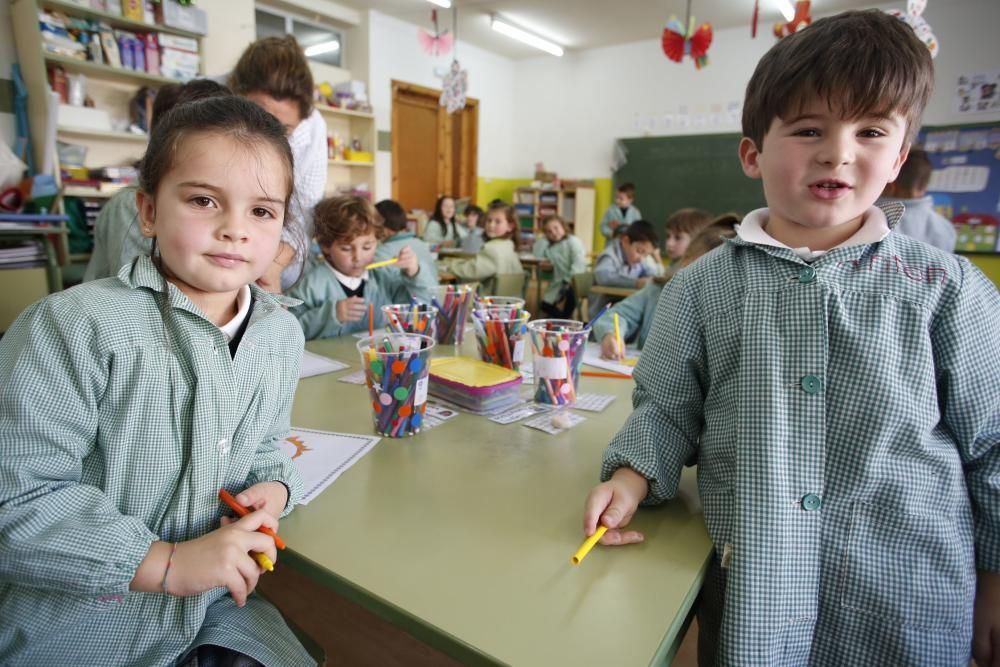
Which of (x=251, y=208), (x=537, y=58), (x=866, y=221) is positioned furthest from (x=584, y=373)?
(x=537, y=58)

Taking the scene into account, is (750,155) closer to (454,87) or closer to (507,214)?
(507,214)

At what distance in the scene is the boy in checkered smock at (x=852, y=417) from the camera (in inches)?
27.2

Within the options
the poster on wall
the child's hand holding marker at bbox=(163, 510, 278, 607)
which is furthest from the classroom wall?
the poster on wall

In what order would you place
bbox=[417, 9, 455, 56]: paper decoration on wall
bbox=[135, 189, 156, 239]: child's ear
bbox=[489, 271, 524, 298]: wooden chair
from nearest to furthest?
bbox=[135, 189, 156, 239]: child's ear, bbox=[489, 271, 524, 298]: wooden chair, bbox=[417, 9, 455, 56]: paper decoration on wall

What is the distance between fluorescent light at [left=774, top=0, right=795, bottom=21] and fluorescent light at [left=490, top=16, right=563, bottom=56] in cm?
260

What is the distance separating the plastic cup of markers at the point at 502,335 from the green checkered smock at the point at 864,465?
25.3 inches

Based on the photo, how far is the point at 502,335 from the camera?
1.33 m

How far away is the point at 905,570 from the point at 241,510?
819 mm

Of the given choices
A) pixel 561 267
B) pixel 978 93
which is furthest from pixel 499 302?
pixel 978 93

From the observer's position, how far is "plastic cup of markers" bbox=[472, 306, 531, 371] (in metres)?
1.33

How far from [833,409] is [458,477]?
529 millimetres

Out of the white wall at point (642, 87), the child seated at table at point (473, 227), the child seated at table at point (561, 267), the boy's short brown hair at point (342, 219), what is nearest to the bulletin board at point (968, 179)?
the white wall at point (642, 87)

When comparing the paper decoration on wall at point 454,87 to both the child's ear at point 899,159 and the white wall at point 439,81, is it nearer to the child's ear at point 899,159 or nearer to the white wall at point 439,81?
the white wall at point 439,81

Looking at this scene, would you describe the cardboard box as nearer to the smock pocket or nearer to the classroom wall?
the classroom wall
